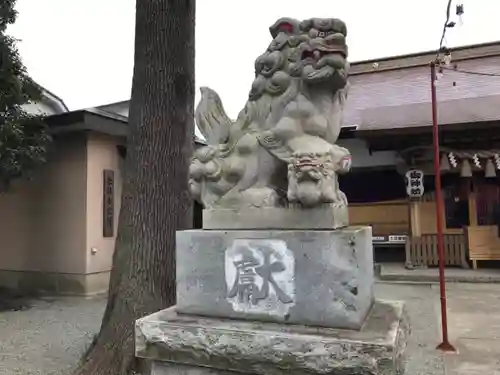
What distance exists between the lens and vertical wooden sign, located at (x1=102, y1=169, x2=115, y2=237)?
845 centimetres

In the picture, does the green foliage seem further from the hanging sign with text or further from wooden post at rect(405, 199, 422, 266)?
wooden post at rect(405, 199, 422, 266)

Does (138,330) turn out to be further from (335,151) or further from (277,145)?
(335,151)

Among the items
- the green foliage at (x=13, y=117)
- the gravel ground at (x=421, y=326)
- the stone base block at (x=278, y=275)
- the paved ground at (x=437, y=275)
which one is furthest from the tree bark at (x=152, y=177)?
the paved ground at (x=437, y=275)

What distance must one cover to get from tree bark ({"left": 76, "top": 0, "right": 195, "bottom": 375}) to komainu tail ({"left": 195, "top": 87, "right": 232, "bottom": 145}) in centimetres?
162

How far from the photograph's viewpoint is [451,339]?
4.95 metres

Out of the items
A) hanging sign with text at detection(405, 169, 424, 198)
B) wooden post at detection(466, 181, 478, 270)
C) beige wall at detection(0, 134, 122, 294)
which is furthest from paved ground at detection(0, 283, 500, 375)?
hanging sign with text at detection(405, 169, 424, 198)

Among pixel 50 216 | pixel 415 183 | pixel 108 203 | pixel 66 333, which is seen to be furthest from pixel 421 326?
pixel 50 216

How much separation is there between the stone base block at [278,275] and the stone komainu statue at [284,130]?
7.8 inches

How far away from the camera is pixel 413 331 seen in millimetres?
5414

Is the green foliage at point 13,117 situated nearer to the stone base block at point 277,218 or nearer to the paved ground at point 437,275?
the stone base block at point 277,218

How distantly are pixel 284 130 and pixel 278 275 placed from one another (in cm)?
71

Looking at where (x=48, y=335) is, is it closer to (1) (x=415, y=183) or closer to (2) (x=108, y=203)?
(2) (x=108, y=203)

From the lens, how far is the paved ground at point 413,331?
422 cm

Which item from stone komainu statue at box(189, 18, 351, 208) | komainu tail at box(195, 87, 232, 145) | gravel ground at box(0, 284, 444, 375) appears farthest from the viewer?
gravel ground at box(0, 284, 444, 375)
